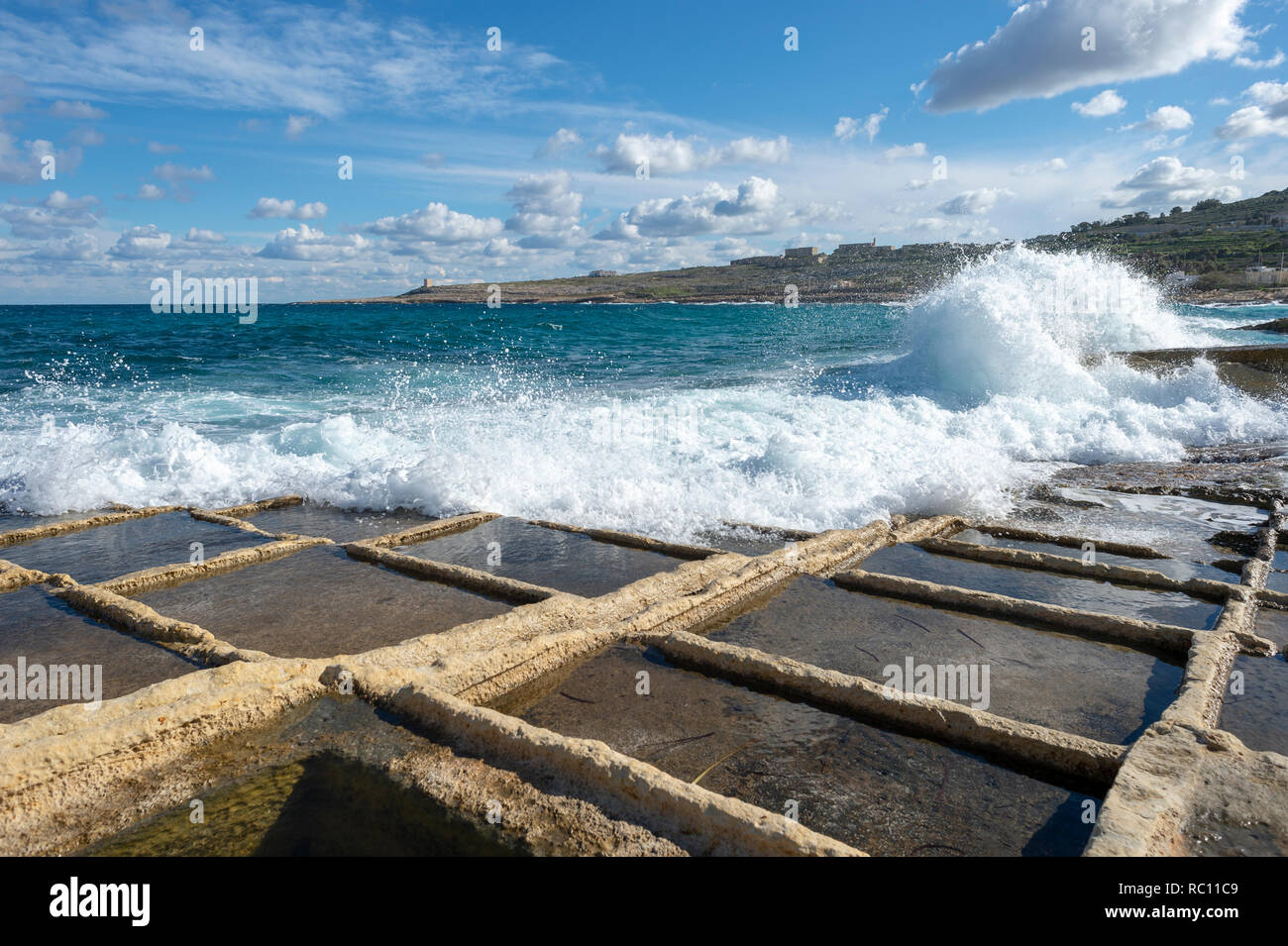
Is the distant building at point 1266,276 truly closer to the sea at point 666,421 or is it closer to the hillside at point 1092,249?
the hillside at point 1092,249

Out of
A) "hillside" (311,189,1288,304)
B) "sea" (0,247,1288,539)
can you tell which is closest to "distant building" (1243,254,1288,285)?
"hillside" (311,189,1288,304)

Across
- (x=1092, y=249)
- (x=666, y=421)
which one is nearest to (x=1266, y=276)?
(x=1092, y=249)

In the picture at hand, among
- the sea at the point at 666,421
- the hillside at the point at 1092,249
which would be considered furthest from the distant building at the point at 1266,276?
the sea at the point at 666,421

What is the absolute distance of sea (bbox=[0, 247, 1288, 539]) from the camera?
6473 mm

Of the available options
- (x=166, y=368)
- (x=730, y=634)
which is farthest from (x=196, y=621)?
(x=166, y=368)

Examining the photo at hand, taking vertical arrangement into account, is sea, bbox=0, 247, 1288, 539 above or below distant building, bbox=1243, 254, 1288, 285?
below

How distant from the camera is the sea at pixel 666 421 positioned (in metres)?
6.47

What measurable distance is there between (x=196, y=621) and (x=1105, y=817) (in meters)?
3.98

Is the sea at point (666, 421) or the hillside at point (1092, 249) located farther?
the hillside at point (1092, 249)

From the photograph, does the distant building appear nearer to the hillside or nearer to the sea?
the hillside

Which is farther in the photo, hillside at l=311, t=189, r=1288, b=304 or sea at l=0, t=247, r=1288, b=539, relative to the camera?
hillside at l=311, t=189, r=1288, b=304

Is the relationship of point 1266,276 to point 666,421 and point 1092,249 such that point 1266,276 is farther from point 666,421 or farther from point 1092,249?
point 666,421
